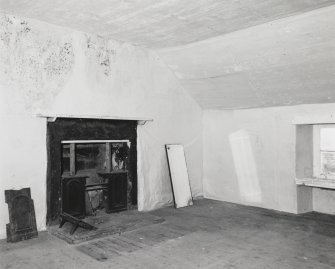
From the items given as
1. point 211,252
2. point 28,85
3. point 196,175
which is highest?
point 28,85

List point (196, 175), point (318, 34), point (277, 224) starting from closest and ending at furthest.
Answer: point (318, 34), point (277, 224), point (196, 175)

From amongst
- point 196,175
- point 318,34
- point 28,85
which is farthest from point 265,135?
point 28,85

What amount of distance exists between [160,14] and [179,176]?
139 inches

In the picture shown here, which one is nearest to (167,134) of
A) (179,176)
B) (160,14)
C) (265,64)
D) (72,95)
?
(179,176)

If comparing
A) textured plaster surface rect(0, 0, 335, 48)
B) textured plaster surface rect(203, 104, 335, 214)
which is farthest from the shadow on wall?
textured plaster surface rect(0, 0, 335, 48)

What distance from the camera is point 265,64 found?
553 centimetres

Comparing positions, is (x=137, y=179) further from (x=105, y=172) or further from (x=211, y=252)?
(x=211, y=252)

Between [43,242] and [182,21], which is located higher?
[182,21]

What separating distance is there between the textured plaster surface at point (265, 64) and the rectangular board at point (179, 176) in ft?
4.48

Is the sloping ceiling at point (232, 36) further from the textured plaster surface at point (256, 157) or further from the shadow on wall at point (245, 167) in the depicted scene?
the shadow on wall at point (245, 167)

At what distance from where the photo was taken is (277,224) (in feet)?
18.4

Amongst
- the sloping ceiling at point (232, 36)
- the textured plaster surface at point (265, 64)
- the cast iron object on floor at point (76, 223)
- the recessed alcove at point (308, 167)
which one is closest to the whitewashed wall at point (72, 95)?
the sloping ceiling at point (232, 36)

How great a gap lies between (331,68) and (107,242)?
4.18 metres

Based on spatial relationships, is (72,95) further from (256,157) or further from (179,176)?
(256,157)
